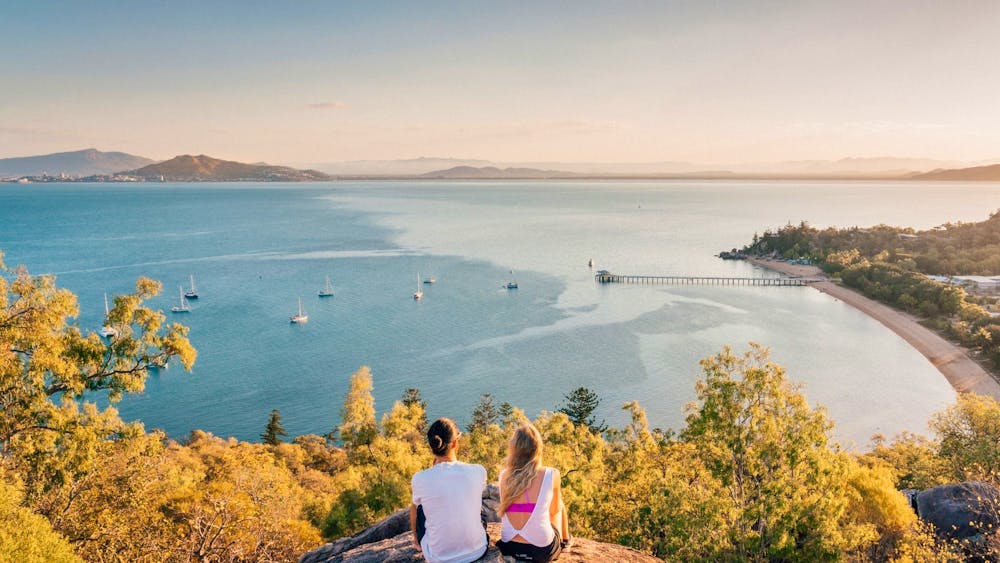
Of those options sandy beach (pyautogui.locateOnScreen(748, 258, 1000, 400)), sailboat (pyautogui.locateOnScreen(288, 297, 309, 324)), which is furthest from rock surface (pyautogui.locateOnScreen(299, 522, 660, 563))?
sailboat (pyautogui.locateOnScreen(288, 297, 309, 324))

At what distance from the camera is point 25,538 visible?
9.48 m

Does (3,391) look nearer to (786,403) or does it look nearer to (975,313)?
(786,403)

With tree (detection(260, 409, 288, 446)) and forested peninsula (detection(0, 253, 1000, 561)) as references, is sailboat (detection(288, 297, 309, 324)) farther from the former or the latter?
forested peninsula (detection(0, 253, 1000, 561))

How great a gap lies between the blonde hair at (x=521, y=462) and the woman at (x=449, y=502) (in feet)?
1.00

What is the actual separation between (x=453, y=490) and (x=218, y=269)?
382 feet

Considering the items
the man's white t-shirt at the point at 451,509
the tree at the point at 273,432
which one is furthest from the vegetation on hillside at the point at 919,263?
the man's white t-shirt at the point at 451,509

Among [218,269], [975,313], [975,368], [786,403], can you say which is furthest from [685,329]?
[218,269]

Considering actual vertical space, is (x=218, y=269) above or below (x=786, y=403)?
below

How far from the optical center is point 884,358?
6806 centimetres

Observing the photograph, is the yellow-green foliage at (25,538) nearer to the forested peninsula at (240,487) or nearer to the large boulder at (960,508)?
the forested peninsula at (240,487)

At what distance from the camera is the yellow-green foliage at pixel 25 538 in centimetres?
913

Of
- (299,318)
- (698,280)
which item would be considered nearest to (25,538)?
(299,318)

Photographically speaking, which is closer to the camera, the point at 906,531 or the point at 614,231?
the point at 906,531

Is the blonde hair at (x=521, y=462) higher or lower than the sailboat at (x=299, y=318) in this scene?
higher
